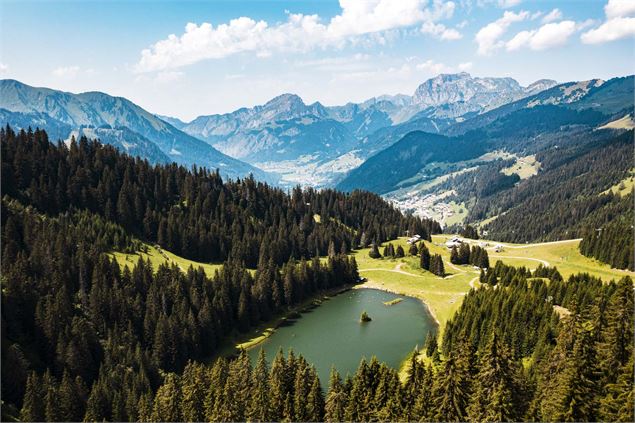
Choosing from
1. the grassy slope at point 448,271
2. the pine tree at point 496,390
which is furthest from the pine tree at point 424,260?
the pine tree at point 496,390

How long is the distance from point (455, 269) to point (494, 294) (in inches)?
2345

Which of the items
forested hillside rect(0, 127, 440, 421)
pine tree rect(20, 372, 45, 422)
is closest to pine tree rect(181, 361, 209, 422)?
forested hillside rect(0, 127, 440, 421)

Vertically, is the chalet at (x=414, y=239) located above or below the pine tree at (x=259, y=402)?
above

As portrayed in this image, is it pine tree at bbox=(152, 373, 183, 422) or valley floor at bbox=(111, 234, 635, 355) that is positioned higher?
valley floor at bbox=(111, 234, 635, 355)

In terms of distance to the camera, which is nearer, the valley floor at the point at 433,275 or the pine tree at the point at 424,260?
A: the valley floor at the point at 433,275

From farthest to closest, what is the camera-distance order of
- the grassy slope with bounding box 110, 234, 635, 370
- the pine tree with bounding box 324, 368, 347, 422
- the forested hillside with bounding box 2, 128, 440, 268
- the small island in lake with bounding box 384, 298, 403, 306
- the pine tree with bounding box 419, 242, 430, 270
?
the pine tree with bounding box 419, 242, 430, 270
the forested hillside with bounding box 2, 128, 440, 268
the small island in lake with bounding box 384, 298, 403, 306
the grassy slope with bounding box 110, 234, 635, 370
the pine tree with bounding box 324, 368, 347, 422

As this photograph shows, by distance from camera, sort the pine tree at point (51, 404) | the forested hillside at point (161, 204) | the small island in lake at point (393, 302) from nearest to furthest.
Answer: the pine tree at point (51, 404) < the small island in lake at point (393, 302) < the forested hillside at point (161, 204)

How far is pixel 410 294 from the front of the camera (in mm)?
140500

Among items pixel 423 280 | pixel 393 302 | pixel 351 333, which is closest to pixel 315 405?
pixel 351 333

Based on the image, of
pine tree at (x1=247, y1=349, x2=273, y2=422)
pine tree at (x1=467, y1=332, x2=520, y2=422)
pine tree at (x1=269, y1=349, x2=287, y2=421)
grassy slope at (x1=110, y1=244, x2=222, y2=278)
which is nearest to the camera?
pine tree at (x1=467, y1=332, x2=520, y2=422)

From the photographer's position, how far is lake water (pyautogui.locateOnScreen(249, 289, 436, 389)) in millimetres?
93375

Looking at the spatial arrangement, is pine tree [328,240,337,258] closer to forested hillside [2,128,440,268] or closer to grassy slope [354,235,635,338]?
forested hillside [2,128,440,268]

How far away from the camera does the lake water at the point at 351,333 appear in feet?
306

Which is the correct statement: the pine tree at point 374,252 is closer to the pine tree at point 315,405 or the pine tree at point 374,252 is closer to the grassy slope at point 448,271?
the grassy slope at point 448,271
